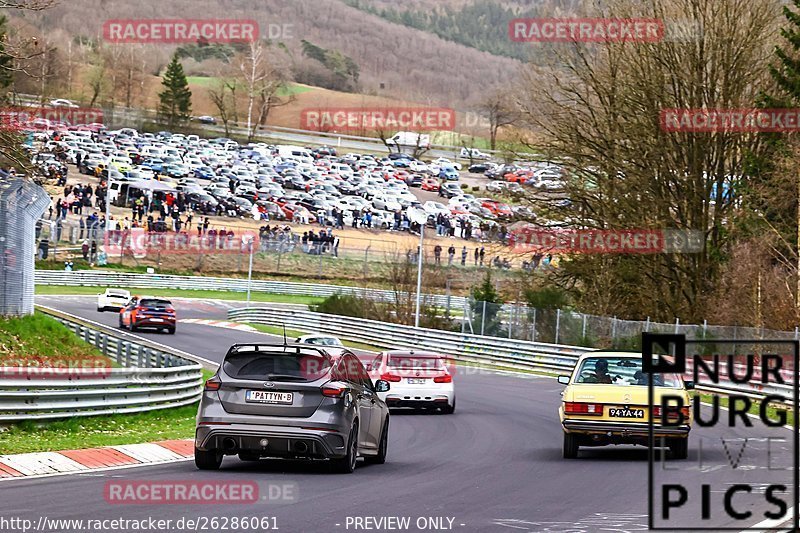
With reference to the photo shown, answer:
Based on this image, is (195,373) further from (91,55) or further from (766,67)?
(91,55)

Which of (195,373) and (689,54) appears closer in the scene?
(195,373)

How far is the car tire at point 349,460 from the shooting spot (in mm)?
14125

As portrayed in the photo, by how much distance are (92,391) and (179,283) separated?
56609mm

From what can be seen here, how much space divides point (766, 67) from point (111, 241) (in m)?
43.7

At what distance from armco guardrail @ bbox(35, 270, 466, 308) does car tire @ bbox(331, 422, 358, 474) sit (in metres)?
47.4

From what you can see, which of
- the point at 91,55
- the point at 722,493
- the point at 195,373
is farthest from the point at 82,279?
the point at 91,55

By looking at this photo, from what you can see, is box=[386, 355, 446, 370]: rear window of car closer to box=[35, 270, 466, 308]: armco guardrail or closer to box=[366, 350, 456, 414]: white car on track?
box=[366, 350, 456, 414]: white car on track

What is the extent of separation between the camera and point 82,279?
71062 millimetres

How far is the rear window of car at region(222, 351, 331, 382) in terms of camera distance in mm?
14094

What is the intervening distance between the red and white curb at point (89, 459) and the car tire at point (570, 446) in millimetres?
5114

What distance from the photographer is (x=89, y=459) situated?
1495cm

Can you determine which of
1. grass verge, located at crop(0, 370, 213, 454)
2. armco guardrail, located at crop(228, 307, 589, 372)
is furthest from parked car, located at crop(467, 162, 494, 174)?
grass verge, located at crop(0, 370, 213, 454)

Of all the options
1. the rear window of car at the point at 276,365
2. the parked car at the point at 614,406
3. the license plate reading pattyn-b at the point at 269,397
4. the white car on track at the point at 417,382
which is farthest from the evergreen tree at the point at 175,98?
the license plate reading pattyn-b at the point at 269,397

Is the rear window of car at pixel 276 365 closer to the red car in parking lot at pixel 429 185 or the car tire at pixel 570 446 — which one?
the car tire at pixel 570 446
